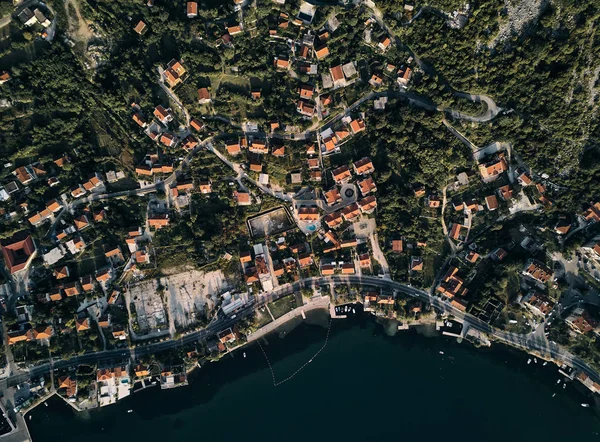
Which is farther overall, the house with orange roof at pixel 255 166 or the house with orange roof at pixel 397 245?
the house with orange roof at pixel 397 245

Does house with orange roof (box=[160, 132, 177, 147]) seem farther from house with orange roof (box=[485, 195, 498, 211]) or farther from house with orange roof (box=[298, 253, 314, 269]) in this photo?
house with orange roof (box=[485, 195, 498, 211])

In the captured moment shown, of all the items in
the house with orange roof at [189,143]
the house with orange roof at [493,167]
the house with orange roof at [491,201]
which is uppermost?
the house with orange roof at [189,143]

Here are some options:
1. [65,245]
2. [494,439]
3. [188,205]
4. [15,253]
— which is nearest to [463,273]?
[494,439]

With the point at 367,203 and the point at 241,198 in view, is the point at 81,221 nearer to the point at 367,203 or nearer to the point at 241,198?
the point at 241,198

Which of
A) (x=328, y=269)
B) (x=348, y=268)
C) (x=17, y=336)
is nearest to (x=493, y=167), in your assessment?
(x=348, y=268)

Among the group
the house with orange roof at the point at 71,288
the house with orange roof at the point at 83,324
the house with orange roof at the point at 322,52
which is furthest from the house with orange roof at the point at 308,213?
the house with orange roof at the point at 83,324

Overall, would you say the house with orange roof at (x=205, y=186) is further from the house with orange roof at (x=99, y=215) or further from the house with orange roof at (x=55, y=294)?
the house with orange roof at (x=55, y=294)
